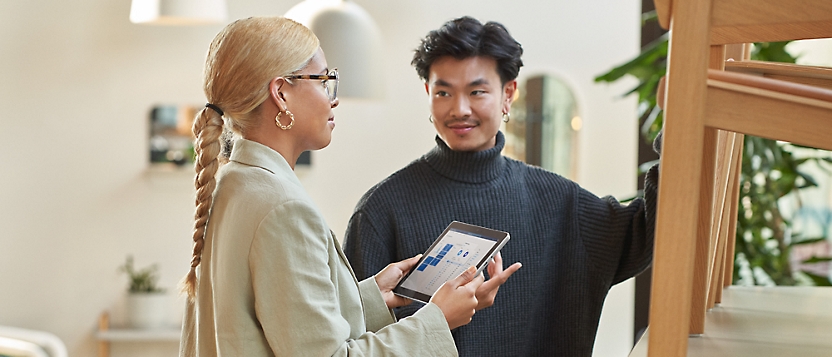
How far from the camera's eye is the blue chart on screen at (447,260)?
4.05 ft

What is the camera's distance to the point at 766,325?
104 centimetres

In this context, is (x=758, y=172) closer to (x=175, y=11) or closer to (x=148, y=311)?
(x=175, y=11)

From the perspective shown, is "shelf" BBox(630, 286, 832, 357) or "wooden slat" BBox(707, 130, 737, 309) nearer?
"shelf" BBox(630, 286, 832, 357)

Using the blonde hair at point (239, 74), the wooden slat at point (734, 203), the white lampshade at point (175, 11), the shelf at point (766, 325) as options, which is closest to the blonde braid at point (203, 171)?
the blonde hair at point (239, 74)

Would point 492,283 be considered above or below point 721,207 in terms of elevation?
below

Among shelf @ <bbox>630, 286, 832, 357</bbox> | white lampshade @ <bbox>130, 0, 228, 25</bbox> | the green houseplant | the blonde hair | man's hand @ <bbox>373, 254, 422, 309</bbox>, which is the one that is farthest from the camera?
white lampshade @ <bbox>130, 0, 228, 25</bbox>

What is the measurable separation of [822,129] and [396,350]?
1.81 ft

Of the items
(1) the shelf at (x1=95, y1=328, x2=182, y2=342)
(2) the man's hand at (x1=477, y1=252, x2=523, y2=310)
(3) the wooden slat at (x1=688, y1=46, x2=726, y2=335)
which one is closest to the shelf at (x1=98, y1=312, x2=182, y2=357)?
(1) the shelf at (x1=95, y1=328, x2=182, y2=342)

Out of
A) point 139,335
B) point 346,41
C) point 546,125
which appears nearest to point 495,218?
point 346,41

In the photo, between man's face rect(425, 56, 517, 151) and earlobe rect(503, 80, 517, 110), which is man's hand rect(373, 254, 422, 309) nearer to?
man's face rect(425, 56, 517, 151)

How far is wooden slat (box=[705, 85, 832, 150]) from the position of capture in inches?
25.3

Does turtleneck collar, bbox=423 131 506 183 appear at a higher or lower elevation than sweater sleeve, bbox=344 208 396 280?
higher

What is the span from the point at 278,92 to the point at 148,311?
332 cm

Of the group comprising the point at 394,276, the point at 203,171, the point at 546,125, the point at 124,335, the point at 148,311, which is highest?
the point at 203,171
